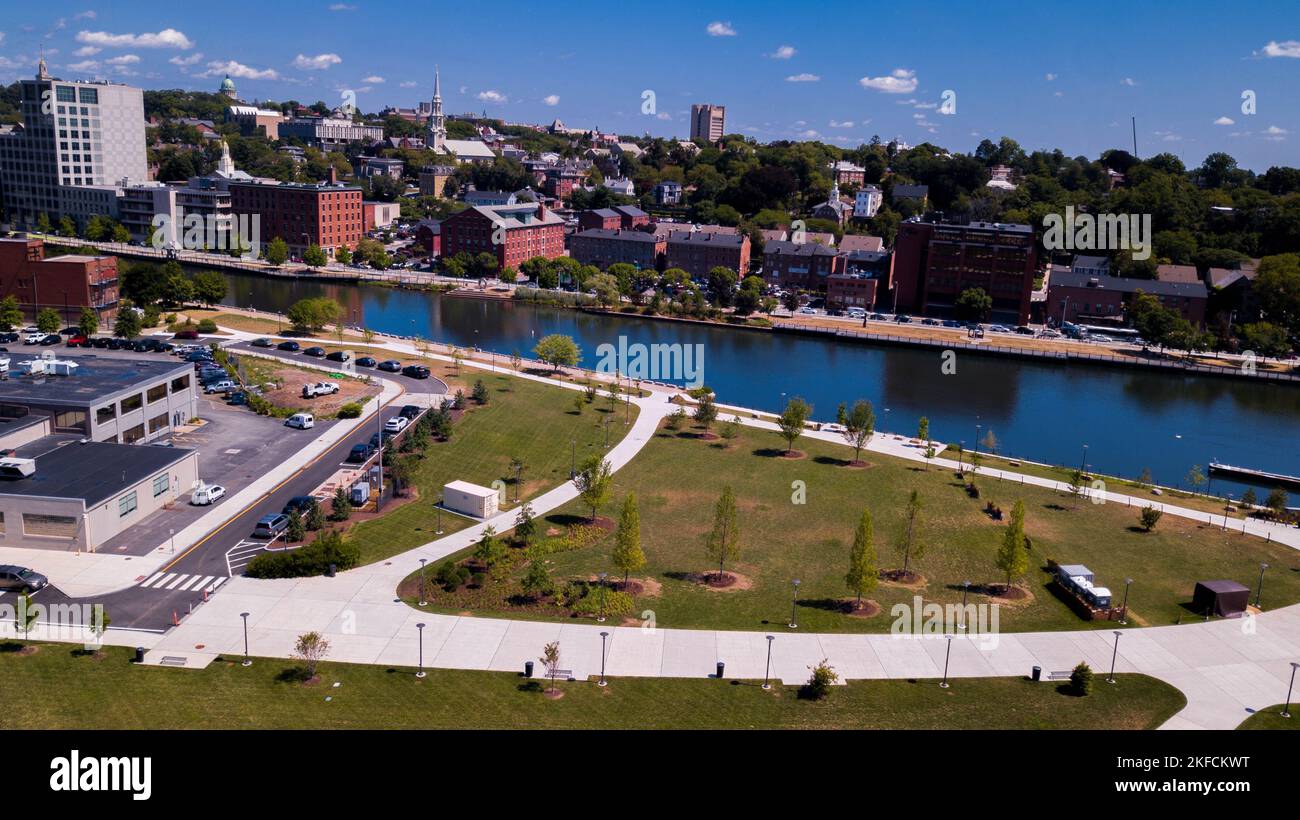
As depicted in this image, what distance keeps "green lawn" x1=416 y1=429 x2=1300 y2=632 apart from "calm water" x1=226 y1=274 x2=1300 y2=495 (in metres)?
7.97

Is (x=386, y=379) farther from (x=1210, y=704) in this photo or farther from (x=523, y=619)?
(x=1210, y=704)

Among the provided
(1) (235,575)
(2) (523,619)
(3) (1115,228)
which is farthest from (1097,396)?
Result: (1) (235,575)

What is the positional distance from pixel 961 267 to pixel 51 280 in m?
42.1

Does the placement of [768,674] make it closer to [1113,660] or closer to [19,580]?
[1113,660]

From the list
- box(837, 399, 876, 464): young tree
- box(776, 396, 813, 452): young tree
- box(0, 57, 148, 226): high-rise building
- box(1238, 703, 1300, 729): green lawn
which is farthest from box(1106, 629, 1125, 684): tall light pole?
box(0, 57, 148, 226): high-rise building

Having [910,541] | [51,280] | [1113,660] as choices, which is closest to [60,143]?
[51,280]

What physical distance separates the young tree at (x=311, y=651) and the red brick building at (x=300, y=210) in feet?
171

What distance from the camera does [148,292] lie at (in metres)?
36.3

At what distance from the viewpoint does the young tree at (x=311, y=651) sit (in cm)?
1186

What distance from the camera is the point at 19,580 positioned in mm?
13969

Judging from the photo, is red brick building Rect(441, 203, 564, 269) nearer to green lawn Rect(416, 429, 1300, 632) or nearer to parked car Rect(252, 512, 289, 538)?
green lawn Rect(416, 429, 1300, 632)

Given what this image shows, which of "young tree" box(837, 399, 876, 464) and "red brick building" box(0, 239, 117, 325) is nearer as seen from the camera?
"young tree" box(837, 399, 876, 464)

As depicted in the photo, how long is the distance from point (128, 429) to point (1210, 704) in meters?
20.7

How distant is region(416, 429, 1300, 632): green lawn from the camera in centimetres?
1502
